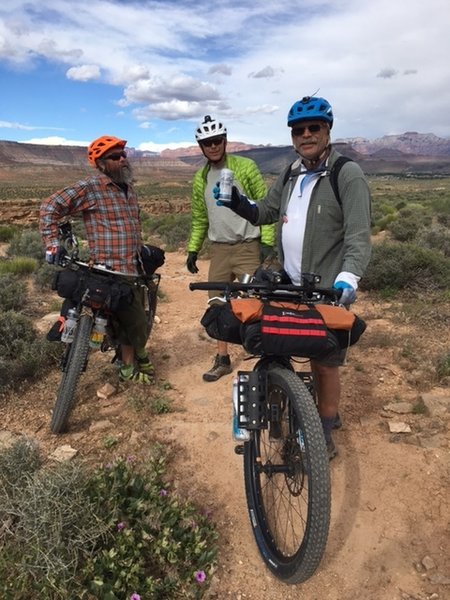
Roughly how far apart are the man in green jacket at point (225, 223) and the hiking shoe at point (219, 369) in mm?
10

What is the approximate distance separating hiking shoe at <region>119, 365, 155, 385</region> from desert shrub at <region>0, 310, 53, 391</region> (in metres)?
0.88

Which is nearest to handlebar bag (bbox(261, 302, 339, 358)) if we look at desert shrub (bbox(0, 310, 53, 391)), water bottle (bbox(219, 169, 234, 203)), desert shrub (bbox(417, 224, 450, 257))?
water bottle (bbox(219, 169, 234, 203))

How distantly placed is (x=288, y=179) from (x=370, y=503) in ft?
6.93

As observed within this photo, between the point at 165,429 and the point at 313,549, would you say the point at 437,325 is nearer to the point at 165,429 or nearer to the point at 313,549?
the point at 165,429

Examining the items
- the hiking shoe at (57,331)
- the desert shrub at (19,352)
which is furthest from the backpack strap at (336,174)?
the desert shrub at (19,352)

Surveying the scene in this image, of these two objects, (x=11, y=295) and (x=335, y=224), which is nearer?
(x=335, y=224)

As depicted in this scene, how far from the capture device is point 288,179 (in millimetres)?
2881

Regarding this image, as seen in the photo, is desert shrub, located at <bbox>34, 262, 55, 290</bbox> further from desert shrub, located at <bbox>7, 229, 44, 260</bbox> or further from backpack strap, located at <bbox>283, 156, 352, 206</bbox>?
backpack strap, located at <bbox>283, 156, 352, 206</bbox>

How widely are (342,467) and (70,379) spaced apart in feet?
7.05

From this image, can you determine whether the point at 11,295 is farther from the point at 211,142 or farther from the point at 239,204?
the point at 239,204

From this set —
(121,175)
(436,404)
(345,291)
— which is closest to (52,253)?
(121,175)

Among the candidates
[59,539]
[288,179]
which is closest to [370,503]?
[59,539]

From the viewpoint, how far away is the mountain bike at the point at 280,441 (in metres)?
1.97

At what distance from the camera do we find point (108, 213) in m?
3.81
